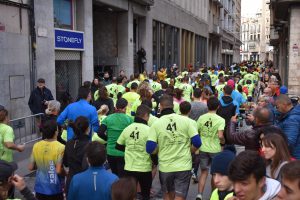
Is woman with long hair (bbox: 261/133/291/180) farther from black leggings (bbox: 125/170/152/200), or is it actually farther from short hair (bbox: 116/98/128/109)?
short hair (bbox: 116/98/128/109)

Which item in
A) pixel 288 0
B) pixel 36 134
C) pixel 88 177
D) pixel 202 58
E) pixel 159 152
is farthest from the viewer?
pixel 202 58

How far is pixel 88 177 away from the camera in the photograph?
3959 mm

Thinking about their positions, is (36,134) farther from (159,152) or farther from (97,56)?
(97,56)

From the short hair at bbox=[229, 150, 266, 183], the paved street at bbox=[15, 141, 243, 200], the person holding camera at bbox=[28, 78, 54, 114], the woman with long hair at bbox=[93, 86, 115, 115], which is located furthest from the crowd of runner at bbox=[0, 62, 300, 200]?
the person holding camera at bbox=[28, 78, 54, 114]

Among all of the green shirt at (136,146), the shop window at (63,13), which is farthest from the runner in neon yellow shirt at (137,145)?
the shop window at (63,13)

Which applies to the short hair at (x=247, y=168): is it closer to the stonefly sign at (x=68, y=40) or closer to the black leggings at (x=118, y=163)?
the black leggings at (x=118, y=163)

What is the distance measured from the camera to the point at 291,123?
5520mm

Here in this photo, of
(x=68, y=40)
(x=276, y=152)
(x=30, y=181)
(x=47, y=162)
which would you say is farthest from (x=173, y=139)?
(x=68, y=40)

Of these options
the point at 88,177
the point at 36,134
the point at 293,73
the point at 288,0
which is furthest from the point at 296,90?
the point at 88,177

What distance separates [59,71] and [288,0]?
398 inches

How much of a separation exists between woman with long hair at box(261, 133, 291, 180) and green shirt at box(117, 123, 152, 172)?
236 centimetres

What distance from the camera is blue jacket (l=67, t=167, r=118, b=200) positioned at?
3.92 metres

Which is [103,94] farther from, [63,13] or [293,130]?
[63,13]

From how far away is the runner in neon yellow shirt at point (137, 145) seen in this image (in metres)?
5.99
